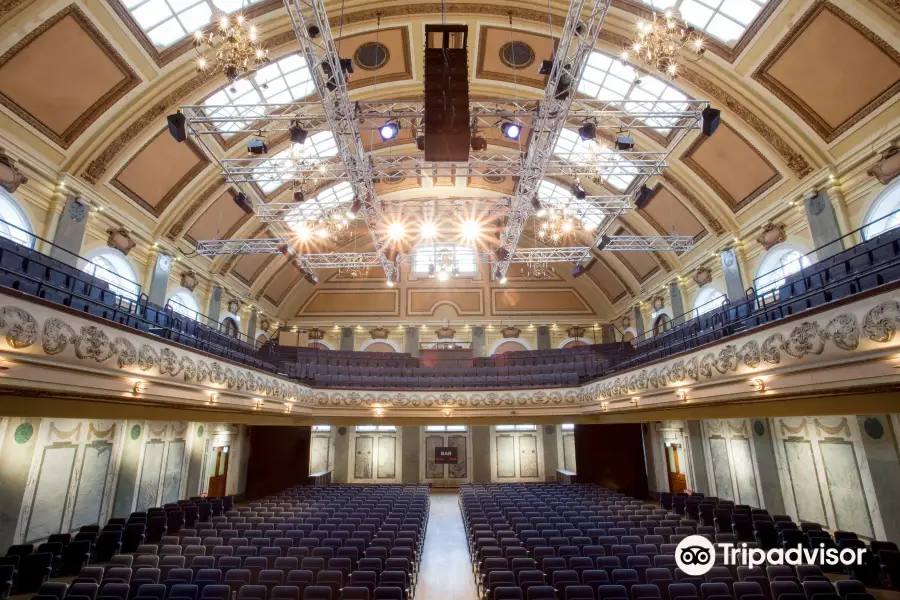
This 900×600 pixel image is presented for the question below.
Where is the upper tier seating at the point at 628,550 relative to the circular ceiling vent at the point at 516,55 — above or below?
below

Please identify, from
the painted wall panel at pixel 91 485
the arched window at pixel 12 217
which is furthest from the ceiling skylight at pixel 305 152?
the painted wall panel at pixel 91 485

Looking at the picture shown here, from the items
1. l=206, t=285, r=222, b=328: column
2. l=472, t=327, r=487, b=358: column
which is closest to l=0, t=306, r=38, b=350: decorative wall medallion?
l=206, t=285, r=222, b=328: column

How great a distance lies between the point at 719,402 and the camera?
10.5 m

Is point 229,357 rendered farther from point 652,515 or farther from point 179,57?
point 652,515

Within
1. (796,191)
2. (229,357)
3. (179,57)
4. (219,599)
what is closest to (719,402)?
(796,191)

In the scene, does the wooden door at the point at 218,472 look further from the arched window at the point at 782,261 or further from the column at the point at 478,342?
the arched window at the point at 782,261

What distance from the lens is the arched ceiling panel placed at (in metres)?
9.91

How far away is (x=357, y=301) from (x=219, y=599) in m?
22.1

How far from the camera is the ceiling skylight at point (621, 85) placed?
46.4ft

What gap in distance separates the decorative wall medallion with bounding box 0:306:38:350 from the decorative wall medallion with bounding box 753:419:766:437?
1792 centimetres

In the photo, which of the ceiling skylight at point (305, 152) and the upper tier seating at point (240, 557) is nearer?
the upper tier seating at point (240, 557)

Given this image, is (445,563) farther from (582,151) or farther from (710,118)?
(582,151)

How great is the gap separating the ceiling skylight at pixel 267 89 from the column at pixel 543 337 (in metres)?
17.9

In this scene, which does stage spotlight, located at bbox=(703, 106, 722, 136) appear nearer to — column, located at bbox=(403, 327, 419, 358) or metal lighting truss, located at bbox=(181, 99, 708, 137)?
metal lighting truss, located at bbox=(181, 99, 708, 137)
